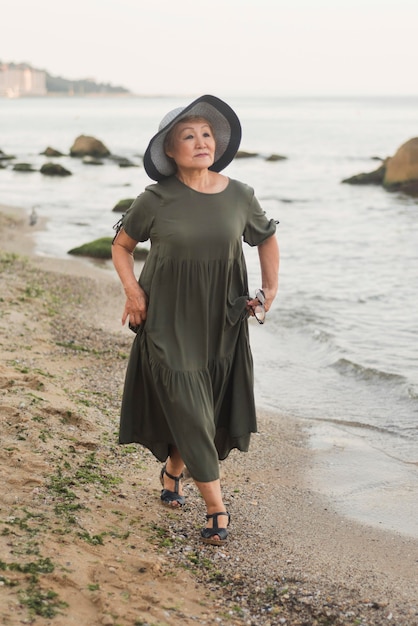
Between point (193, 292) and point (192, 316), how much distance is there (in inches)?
4.8

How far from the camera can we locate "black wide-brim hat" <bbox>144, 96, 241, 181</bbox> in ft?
13.4

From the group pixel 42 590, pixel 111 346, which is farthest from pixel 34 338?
pixel 42 590

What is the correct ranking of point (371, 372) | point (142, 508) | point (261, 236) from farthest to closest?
point (371, 372) → point (142, 508) → point (261, 236)

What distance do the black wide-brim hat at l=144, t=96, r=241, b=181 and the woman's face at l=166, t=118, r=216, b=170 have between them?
0.04 m

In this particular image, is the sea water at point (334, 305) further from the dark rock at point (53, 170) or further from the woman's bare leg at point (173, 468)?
the woman's bare leg at point (173, 468)

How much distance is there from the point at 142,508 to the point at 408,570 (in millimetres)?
1396

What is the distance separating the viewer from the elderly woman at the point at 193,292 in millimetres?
4055

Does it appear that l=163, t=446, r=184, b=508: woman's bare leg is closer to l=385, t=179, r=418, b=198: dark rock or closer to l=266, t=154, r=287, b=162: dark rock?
l=385, t=179, r=418, b=198: dark rock

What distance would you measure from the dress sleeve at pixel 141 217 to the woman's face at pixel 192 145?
0.75 feet

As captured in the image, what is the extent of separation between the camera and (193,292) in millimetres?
4090

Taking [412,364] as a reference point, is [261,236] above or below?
above

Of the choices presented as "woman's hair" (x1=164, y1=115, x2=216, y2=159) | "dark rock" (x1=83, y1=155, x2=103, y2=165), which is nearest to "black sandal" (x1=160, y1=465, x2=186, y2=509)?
"woman's hair" (x1=164, y1=115, x2=216, y2=159)

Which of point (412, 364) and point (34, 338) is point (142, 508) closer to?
point (34, 338)

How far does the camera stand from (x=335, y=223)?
21.9 meters
